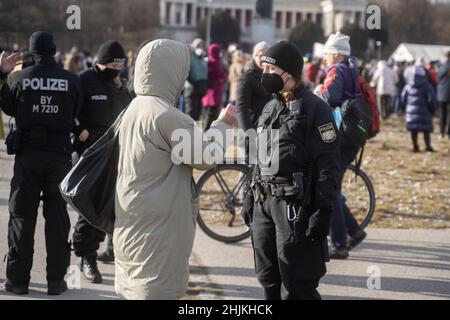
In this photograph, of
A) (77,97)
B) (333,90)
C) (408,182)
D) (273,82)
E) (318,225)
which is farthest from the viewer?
(408,182)

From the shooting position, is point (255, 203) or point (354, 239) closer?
point (255, 203)

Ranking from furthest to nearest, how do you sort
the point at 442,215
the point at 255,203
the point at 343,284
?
the point at 442,215 → the point at 343,284 → the point at 255,203

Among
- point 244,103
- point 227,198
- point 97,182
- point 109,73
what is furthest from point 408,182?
point 97,182

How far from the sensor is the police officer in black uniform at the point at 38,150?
550 centimetres

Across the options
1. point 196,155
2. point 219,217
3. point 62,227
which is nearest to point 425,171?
point 219,217

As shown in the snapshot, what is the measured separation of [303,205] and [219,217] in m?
3.48

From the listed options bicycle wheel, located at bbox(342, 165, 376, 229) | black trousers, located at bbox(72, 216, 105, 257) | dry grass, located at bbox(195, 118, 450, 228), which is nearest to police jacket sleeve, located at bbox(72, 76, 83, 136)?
black trousers, located at bbox(72, 216, 105, 257)

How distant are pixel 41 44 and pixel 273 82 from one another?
192 centimetres

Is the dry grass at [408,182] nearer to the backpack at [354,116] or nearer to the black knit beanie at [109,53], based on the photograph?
the backpack at [354,116]

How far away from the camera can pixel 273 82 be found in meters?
4.50

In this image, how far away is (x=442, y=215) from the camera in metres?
8.72

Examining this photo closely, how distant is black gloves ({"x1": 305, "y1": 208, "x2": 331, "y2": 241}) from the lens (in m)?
4.27

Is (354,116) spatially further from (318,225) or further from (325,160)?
(318,225)
